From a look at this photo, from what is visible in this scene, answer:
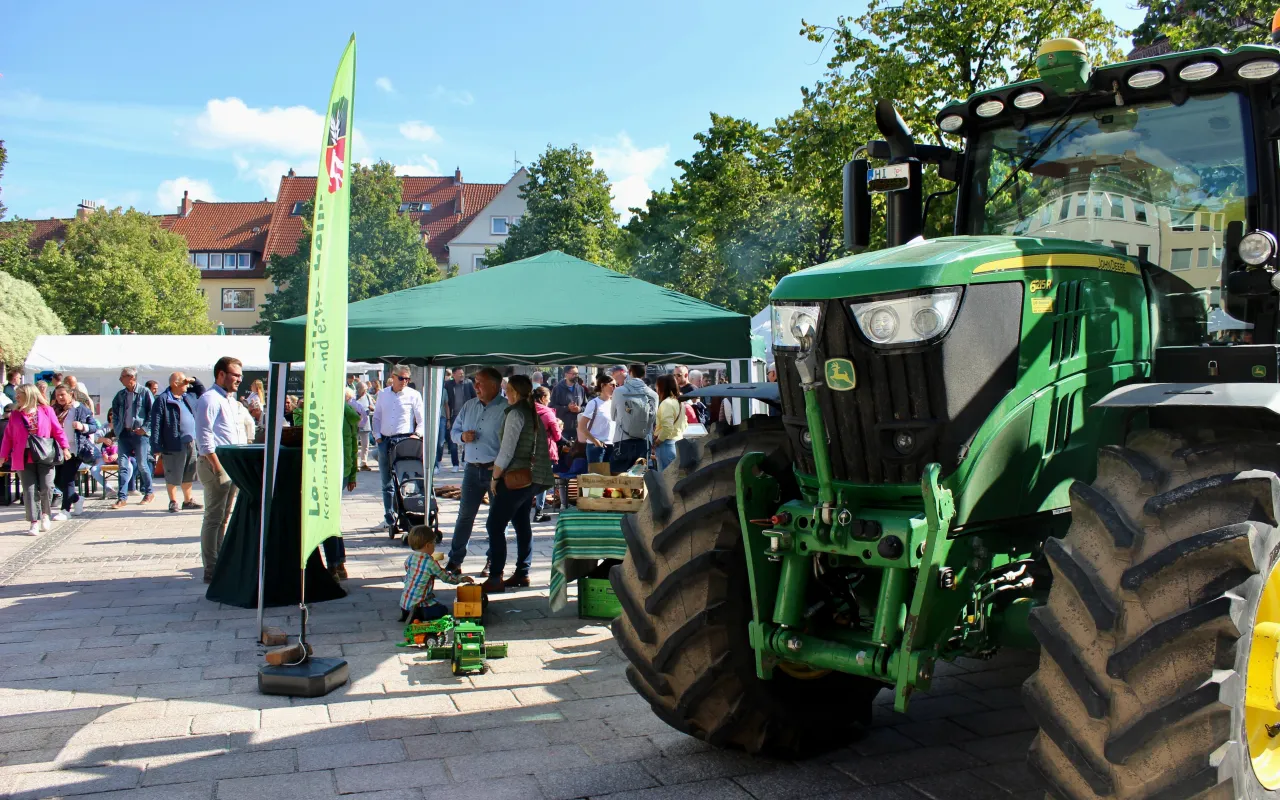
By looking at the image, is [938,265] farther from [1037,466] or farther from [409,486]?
[409,486]

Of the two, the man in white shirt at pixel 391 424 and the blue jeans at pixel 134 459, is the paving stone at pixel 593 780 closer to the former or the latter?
the man in white shirt at pixel 391 424

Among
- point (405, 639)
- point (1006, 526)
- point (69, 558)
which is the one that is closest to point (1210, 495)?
point (1006, 526)

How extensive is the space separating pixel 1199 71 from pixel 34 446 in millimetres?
12268

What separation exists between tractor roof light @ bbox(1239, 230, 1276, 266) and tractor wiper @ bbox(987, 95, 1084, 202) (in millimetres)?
946

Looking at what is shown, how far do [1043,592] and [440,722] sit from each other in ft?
9.98

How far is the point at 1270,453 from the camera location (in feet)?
10.9

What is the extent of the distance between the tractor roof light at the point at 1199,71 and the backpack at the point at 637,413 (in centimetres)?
817

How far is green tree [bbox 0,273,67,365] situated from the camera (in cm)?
3216

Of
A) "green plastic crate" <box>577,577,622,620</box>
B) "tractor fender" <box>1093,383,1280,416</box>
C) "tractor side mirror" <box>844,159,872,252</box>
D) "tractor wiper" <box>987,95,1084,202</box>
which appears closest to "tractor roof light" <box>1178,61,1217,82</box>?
"tractor wiper" <box>987,95,1084,202</box>

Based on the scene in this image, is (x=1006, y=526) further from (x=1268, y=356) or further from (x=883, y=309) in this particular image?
(x=1268, y=356)

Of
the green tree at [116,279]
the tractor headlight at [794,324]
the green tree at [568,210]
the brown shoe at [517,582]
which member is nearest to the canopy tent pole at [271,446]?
the brown shoe at [517,582]

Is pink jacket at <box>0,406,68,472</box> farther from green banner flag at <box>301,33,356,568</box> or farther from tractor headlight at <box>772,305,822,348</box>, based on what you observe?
tractor headlight at <box>772,305,822,348</box>

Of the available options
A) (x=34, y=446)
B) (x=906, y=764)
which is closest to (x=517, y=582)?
(x=906, y=764)

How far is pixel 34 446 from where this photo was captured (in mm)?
12016
